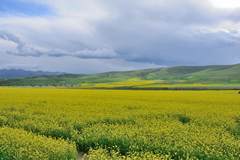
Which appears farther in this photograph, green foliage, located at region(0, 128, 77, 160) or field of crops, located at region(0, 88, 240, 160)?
field of crops, located at region(0, 88, 240, 160)

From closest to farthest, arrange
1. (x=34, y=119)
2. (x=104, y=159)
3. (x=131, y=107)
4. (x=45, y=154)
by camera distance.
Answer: (x=104, y=159)
(x=45, y=154)
(x=34, y=119)
(x=131, y=107)

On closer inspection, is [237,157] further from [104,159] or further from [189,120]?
[189,120]

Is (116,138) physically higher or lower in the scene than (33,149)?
lower

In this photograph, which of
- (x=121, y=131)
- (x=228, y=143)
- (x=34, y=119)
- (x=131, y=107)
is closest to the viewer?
(x=228, y=143)

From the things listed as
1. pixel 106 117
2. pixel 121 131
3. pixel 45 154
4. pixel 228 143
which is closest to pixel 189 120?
pixel 106 117

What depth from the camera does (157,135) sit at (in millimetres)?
17250

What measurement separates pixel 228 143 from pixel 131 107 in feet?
53.0

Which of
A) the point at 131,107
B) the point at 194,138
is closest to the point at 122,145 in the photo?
the point at 194,138

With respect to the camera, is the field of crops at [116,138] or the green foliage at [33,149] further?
the field of crops at [116,138]

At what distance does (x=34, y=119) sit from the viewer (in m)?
23.5

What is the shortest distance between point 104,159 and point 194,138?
5522 mm

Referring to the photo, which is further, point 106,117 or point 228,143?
point 106,117

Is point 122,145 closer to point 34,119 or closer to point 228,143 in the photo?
point 228,143

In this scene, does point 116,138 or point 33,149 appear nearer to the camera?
point 33,149
